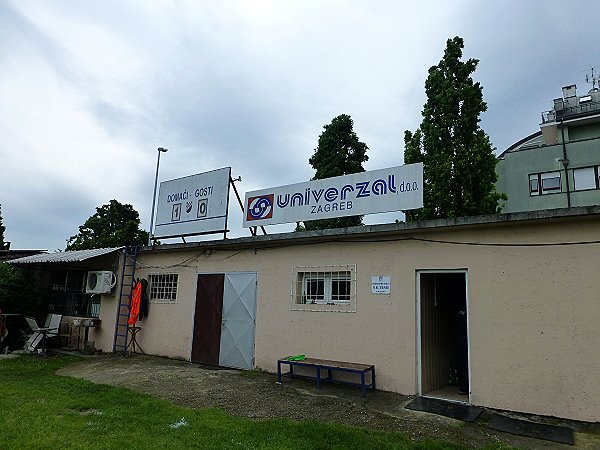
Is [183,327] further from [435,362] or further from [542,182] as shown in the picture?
[542,182]

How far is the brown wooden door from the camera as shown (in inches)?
380

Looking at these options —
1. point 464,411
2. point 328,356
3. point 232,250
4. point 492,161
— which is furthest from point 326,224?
point 464,411

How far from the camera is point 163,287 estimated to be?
11.1 m

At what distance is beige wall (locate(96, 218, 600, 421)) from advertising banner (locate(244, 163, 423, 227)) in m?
0.79

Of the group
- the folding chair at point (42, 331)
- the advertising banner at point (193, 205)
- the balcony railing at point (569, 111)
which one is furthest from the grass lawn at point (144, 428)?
the balcony railing at point (569, 111)

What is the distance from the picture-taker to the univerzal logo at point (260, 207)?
970 centimetres

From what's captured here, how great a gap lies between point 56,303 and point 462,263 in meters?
12.4

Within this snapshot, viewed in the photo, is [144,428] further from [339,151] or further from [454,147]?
[339,151]

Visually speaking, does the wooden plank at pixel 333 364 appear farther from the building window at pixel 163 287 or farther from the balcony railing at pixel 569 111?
the balcony railing at pixel 569 111

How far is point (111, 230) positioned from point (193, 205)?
31958 millimetres

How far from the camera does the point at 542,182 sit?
868 inches

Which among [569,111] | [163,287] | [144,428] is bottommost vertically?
[144,428]

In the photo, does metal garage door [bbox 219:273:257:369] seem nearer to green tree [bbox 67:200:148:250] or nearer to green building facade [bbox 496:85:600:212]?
green building facade [bbox 496:85:600:212]

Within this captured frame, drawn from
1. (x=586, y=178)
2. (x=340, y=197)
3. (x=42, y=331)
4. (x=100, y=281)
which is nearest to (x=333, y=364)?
(x=340, y=197)
